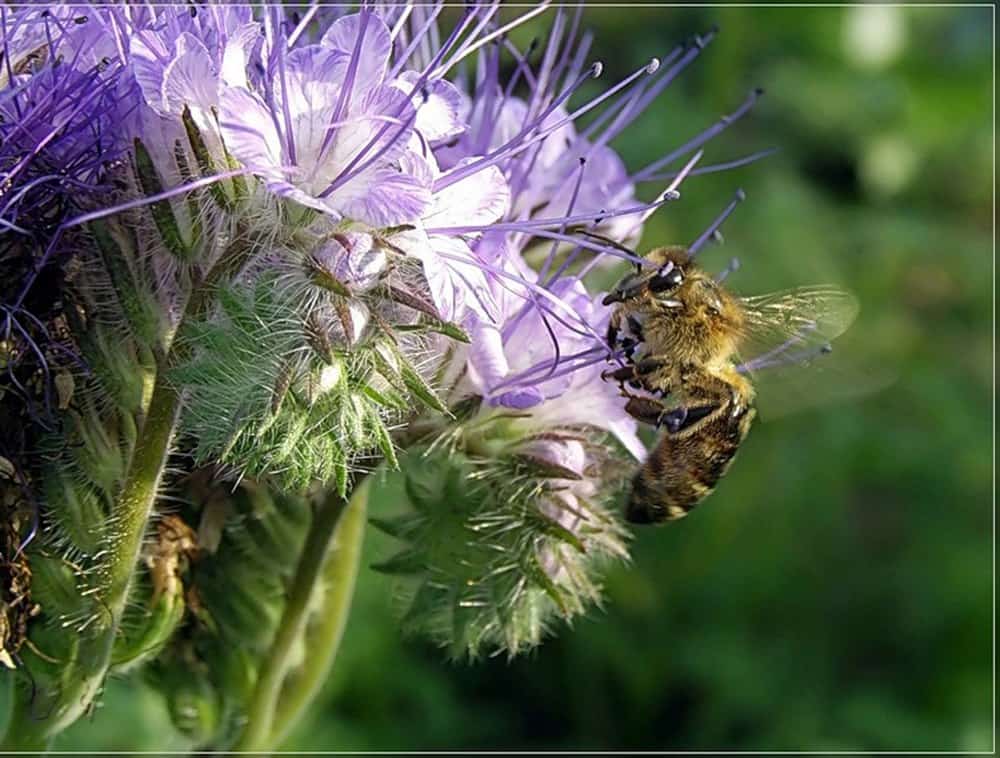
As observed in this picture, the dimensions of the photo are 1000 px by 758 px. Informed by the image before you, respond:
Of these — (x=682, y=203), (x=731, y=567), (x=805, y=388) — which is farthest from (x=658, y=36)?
(x=805, y=388)

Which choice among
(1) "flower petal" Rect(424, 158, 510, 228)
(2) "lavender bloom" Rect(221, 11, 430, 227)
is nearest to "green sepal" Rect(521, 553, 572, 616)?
(1) "flower petal" Rect(424, 158, 510, 228)

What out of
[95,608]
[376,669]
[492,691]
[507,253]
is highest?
[507,253]

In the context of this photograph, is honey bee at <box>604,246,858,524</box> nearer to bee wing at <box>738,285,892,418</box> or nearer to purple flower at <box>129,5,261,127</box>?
bee wing at <box>738,285,892,418</box>

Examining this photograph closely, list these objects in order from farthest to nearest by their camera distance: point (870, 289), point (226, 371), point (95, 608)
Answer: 1. point (870, 289)
2. point (95, 608)
3. point (226, 371)

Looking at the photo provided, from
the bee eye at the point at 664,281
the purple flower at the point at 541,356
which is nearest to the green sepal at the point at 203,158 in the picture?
the purple flower at the point at 541,356

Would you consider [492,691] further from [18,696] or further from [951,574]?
[18,696]

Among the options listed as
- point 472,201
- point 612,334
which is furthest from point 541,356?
point 472,201

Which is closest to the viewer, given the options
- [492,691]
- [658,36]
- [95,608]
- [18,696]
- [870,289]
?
[95,608]
